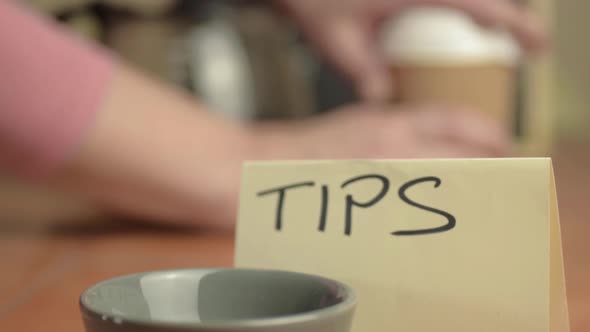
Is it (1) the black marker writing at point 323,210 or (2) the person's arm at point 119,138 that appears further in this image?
(2) the person's arm at point 119,138

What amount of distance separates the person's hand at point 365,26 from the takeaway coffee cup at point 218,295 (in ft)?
2.05

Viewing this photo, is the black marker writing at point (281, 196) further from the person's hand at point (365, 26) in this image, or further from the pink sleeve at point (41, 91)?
the person's hand at point (365, 26)

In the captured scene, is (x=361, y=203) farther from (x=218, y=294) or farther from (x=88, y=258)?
(x=88, y=258)

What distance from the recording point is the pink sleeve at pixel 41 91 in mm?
630

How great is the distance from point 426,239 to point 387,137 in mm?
466

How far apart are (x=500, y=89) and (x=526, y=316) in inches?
24.5

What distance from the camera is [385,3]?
0.96 meters

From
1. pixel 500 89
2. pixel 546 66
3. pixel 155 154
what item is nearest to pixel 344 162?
pixel 155 154

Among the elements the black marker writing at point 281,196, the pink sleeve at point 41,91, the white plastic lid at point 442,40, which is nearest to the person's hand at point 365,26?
the white plastic lid at point 442,40

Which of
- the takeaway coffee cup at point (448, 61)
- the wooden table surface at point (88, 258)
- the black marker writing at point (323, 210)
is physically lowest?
the wooden table surface at point (88, 258)

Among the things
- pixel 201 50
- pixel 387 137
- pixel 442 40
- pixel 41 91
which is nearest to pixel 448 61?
pixel 442 40

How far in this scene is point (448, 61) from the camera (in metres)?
0.87

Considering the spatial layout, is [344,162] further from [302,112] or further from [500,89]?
[302,112]

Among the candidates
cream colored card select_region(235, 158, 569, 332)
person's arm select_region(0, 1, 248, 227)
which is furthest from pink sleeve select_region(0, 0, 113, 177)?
cream colored card select_region(235, 158, 569, 332)
